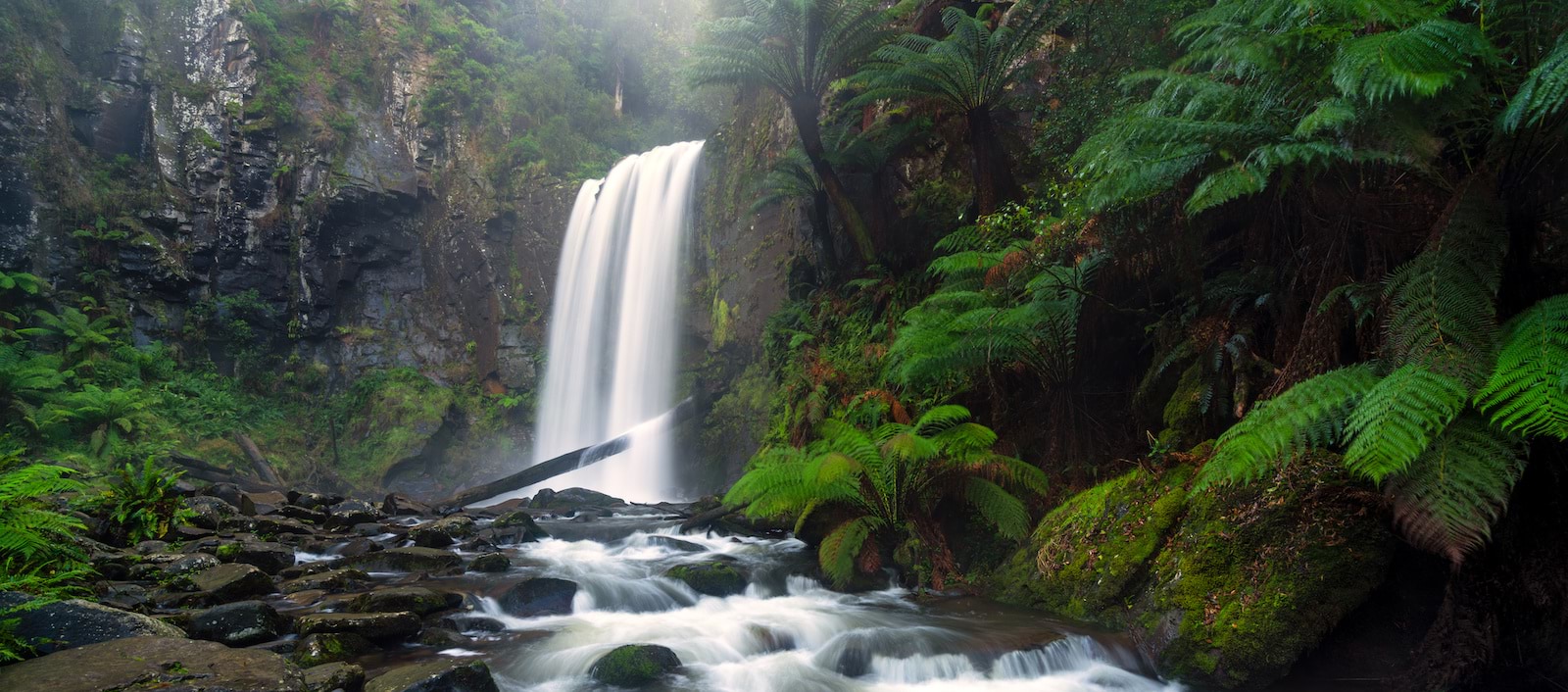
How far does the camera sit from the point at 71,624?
3402 mm

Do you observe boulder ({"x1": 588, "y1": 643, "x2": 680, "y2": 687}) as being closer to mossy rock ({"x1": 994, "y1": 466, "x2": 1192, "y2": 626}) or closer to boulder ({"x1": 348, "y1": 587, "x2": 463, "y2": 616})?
boulder ({"x1": 348, "y1": 587, "x2": 463, "y2": 616})

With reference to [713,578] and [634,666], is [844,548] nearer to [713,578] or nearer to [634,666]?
[713,578]

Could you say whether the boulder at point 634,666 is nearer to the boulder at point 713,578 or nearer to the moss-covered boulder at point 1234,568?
the boulder at point 713,578

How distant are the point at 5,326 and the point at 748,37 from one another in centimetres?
1714

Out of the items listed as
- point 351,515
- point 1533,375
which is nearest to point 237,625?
point 351,515

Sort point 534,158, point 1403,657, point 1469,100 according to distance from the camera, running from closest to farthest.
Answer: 1. point 1469,100
2. point 1403,657
3. point 534,158

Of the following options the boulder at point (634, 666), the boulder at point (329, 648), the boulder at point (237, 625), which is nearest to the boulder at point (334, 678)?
the boulder at point (329, 648)

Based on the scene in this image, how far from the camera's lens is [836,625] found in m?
4.82

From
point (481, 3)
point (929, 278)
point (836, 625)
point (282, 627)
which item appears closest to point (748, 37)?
point (929, 278)

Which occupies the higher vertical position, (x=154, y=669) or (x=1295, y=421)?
(x=1295, y=421)

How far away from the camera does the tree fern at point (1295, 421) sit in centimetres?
294

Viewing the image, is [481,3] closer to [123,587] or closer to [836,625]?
[123,587]

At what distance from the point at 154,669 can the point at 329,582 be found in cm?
295

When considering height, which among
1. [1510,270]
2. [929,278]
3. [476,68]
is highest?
[476,68]
